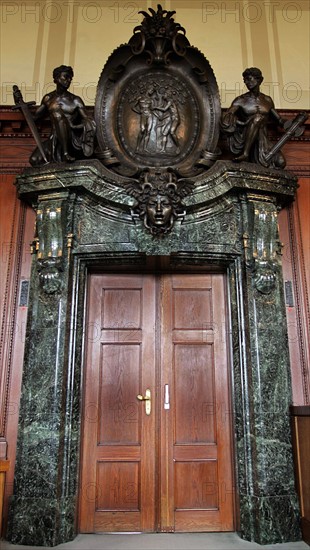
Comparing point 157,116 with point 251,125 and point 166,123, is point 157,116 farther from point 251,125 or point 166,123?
point 251,125

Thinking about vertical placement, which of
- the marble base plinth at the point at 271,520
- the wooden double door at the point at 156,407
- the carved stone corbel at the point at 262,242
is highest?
the carved stone corbel at the point at 262,242

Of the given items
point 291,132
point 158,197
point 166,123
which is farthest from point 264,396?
point 166,123

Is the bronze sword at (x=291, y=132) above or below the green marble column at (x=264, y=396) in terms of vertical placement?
above

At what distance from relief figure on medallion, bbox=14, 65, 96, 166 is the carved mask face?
80 centimetres

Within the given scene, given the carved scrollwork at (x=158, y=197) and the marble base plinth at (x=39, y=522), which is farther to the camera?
the carved scrollwork at (x=158, y=197)

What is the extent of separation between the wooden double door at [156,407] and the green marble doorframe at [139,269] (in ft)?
0.59

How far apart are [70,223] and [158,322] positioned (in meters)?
1.18

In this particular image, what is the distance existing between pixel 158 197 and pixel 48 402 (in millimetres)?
1901

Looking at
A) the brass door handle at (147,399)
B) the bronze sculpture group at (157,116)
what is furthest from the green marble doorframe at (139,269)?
the brass door handle at (147,399)

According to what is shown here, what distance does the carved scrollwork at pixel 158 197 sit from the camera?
3.92 metres

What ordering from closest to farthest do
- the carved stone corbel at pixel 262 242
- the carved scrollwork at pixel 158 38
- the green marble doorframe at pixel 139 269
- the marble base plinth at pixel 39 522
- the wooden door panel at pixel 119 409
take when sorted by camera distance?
the marble base plinth at pixel 39 522
the green marble doorframe at pixel 139 269
the wooden door panel at pixel 119 409
the carved stone corbel at pixel 262 242
the carved scrollwork at pixel 158 38

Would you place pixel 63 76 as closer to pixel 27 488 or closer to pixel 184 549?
pixel 27 488

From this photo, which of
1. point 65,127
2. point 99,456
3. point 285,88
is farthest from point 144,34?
point 99,456

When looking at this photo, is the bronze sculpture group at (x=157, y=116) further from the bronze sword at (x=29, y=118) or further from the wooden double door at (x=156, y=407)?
the wooden double door at (x=156, y=407)
